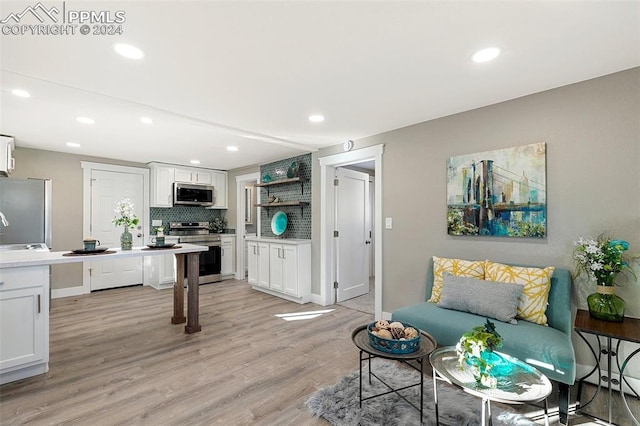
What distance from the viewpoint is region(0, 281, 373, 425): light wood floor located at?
1937mm

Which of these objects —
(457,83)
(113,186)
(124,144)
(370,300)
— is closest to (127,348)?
(124,144)

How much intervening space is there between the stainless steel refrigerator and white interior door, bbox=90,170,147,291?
92 cm

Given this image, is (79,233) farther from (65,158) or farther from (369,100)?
(369,100)

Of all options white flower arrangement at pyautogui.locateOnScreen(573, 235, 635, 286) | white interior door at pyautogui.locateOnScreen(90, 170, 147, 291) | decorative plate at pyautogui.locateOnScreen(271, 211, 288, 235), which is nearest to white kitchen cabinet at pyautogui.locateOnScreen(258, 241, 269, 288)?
decorative plate at pyautogui.locateOnScreen(271, 211, 288, 235)

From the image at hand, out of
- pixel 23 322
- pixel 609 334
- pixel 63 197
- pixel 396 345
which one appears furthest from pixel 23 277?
pixel 609 334

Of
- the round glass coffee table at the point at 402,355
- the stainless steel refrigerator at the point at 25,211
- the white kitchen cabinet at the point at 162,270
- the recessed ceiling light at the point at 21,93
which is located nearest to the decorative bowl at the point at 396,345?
the round glass coffee table at the point at 402,355

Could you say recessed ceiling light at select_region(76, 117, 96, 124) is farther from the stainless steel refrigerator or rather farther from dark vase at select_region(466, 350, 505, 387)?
dark vase at select_region(466, 350, 505, 387)

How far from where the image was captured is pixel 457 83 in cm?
236

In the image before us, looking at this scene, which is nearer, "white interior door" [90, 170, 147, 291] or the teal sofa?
the teal sofa

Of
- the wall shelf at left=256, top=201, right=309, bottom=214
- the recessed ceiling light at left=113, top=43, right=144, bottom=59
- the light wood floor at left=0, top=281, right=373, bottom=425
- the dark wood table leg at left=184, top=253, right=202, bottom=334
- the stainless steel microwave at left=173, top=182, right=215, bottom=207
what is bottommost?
the light wood floor at left=0, top=281, right=373, bottom=425

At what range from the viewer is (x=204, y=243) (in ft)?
19.0

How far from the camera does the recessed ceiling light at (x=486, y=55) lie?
1893 millimetres

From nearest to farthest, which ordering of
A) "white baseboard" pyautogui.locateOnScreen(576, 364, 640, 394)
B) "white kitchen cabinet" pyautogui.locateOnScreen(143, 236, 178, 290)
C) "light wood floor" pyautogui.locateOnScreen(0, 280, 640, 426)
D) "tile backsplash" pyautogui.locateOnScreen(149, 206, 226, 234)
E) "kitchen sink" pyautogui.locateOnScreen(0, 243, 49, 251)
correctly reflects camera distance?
"light wood floor" pyautogui.locateOnScreen(0, 280, 640, 426) < "white baseboard" pyautogui.locateOnScreen(576, 364, 640, 394) < "kitchen sink" pyautogui.locateOnScreen(0, 243, 49, 251) < "white kitchen cabinet" pyautogui.locateOnScreen(143, 236, 178, 290) < "tile backsplash" pyautogui.locateOnScreen(149, 206, 226, 234)

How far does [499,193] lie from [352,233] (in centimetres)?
243
